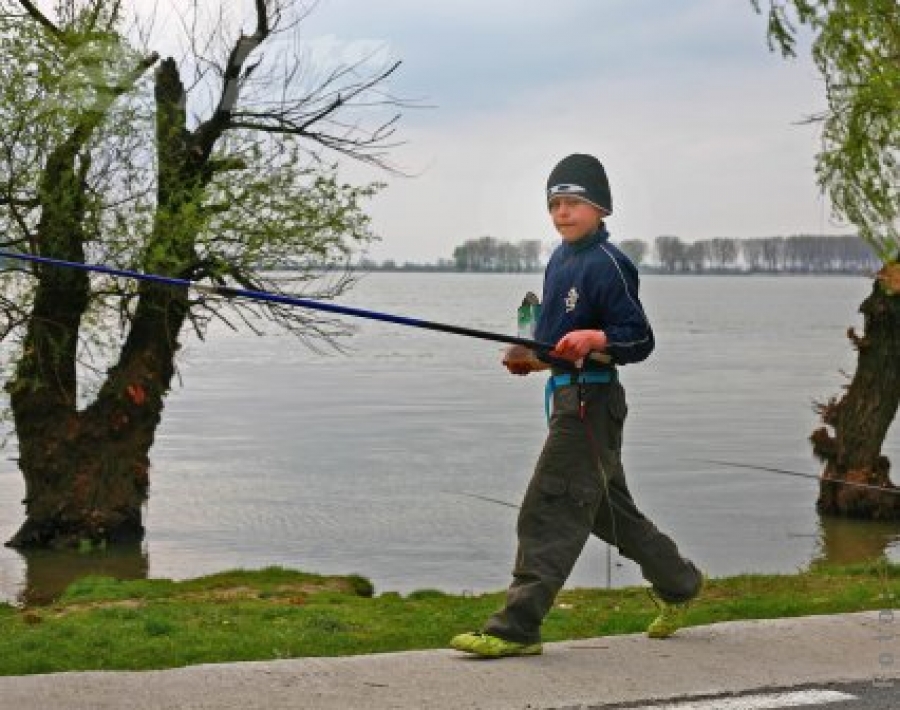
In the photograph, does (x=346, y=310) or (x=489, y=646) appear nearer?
(x=346, y=310)

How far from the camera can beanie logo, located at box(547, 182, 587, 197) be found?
6789mm

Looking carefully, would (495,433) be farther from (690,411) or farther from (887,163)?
(887,163)

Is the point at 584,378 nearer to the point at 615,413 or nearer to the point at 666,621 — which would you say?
the point at 615,413

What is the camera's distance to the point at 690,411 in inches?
1934

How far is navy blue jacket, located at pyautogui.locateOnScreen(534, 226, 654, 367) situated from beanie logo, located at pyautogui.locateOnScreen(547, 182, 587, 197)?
0.20m

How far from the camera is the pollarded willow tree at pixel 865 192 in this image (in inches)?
908

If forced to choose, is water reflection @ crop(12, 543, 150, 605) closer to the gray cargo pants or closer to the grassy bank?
the grassy bank

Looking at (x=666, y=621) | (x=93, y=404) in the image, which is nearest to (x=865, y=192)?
(x=93, y=404)

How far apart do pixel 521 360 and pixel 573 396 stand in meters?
0.30

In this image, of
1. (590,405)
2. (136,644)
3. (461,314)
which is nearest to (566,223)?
(590,405)

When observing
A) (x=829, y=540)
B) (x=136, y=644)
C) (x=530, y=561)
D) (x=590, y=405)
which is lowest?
(x=829, y=540)

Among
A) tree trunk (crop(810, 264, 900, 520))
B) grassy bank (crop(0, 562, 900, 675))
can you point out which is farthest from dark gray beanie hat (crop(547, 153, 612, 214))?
tree trunk (crop(810, 264, 900, 520))

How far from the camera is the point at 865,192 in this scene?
2477 cm

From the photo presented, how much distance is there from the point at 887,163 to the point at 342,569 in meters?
10.4
